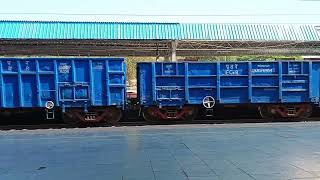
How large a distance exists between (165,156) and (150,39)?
16.2 meters

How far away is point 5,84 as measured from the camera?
16.7 metres

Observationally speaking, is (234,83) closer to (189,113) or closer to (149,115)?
(189,113)

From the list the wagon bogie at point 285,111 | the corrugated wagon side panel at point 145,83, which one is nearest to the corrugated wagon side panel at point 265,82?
→ the wagon bogie at point 285,111

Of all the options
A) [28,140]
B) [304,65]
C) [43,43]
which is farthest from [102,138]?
[43,43]

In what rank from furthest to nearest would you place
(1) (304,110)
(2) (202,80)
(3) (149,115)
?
(1) (304,110), (2) (202,80), (3) (149,115)

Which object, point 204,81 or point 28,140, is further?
point 204,81

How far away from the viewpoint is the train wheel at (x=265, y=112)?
60.5ft

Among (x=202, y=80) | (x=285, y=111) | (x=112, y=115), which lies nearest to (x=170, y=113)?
(x=202, y=80)

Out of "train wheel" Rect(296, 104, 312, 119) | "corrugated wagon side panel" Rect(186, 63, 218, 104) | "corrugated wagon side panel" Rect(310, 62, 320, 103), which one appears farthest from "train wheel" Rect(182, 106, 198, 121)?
"corrugated wagon side panel" Rect(310, 62, 320, 103)

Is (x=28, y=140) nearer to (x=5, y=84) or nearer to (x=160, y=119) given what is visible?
(x=5, y=84)

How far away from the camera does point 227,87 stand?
58.7ft

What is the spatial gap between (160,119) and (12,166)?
10234 mm

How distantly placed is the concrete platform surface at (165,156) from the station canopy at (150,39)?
40.9ft

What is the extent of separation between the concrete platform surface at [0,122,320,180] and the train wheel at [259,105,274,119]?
598cm
